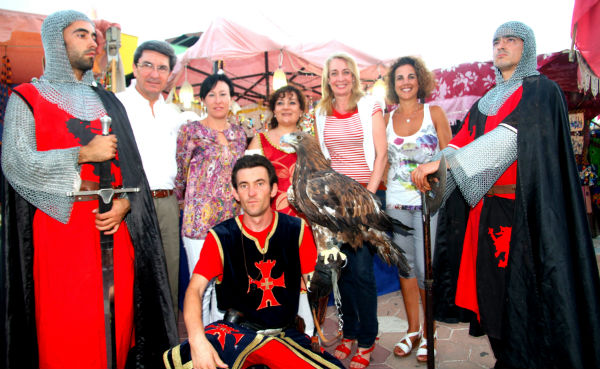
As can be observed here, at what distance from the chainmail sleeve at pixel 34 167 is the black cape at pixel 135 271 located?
0.16 m

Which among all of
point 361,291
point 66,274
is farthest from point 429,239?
point 66,274

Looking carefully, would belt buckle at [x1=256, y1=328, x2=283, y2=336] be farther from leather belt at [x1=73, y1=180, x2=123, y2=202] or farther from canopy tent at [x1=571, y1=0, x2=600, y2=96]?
canopy tent at [x1=571, y1=0, x2=600, y2=96]

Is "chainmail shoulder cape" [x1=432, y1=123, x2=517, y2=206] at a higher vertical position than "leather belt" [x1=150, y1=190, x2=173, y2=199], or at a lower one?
higher

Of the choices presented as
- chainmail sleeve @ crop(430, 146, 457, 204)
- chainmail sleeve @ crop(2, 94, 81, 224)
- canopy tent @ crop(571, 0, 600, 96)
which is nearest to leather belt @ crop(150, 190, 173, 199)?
chainmail sleeve @ crop(2, 94, 81, 224)

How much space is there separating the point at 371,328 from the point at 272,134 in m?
1.92

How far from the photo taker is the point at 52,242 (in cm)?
217

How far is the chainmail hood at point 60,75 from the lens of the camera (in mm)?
2295

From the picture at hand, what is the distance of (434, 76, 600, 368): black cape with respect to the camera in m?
1.93

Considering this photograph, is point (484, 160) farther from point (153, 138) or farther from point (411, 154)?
point (153, 138)

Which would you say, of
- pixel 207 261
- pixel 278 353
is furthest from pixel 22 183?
pixel 278 353

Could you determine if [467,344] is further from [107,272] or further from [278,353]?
[107,272]

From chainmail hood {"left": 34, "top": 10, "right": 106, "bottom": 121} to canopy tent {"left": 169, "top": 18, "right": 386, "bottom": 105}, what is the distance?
372 cm

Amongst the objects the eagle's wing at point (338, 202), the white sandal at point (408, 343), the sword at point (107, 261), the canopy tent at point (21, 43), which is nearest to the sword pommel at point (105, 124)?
the sword at point (107, 261)

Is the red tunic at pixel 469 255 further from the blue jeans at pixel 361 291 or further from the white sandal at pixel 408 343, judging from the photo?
the white sandal at pixel 408 343
